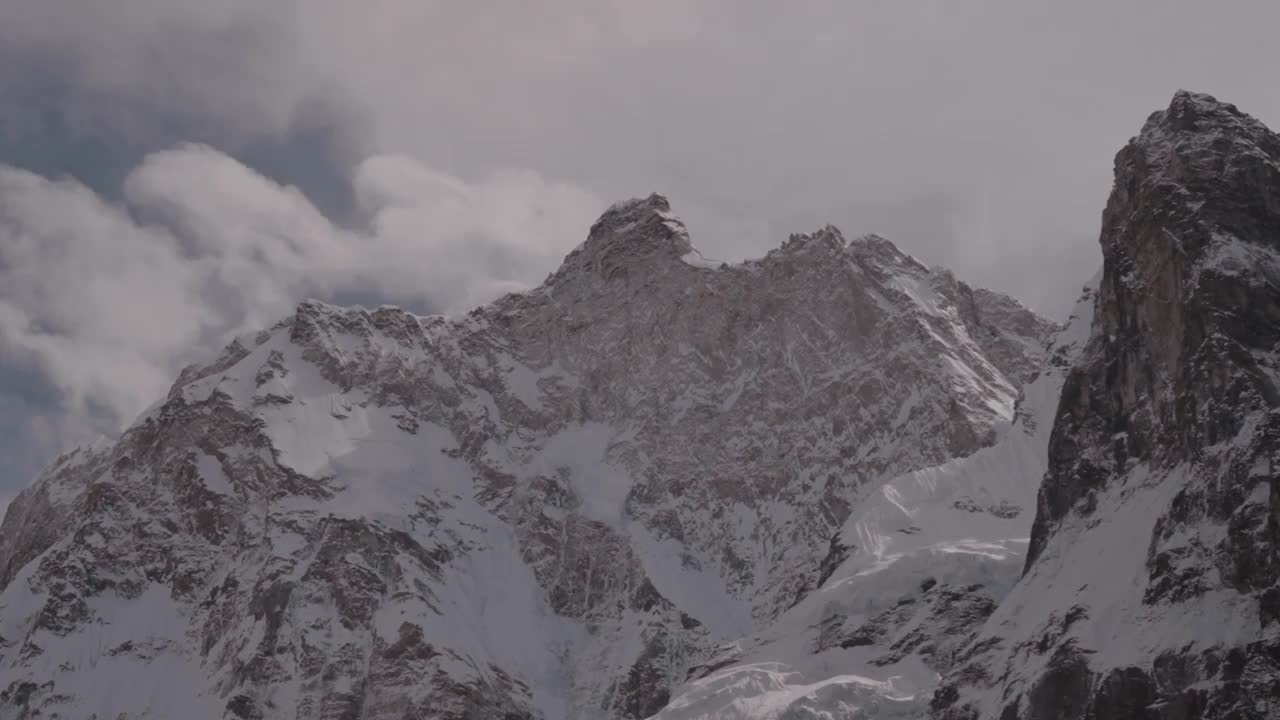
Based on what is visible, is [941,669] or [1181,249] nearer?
[1181,249]

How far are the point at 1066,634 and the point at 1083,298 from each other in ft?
215

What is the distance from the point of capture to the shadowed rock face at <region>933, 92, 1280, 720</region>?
A: 118 metres

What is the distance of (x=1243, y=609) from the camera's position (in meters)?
116

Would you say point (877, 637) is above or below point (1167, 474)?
above

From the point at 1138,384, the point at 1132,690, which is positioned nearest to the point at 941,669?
the point at 1138,384

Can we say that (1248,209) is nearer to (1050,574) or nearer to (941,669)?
(1050,574)

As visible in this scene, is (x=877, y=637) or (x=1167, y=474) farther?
(x=877, y=637)

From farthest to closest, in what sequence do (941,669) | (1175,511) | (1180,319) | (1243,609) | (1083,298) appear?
(1083,298)
(941,669)
(1180,319)
(1175,511)
(1243,609)

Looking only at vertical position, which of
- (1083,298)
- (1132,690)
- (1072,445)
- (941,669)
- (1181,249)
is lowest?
(1132,690)

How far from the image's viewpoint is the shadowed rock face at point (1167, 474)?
118m

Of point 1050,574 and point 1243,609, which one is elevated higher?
point 1050,574

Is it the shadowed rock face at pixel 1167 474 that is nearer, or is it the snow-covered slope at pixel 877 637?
the shadowed rock face at pixel 1167 474

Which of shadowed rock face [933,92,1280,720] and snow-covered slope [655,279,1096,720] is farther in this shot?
snow-covered slope [655,279,1096,720]

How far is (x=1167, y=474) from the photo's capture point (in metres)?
134
